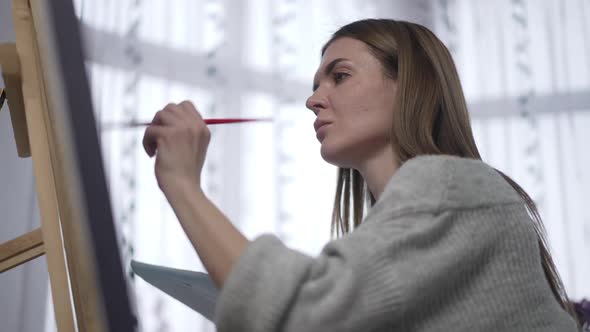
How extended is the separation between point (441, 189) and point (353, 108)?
308 mm

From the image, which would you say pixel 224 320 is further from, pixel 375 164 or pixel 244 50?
pixel 244 50

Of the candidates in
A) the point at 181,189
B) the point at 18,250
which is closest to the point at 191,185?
the point at 181,189

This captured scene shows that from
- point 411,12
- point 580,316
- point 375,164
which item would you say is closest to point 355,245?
point 375,164

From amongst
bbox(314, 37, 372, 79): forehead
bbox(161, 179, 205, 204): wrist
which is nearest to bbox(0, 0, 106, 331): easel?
bbox(161, 179, 205, 204): wrist

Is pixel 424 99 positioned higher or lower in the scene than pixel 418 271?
higher

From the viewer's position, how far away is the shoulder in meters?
0.59

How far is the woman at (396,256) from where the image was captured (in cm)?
50

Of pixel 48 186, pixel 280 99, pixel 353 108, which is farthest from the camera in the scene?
pixel 280 99

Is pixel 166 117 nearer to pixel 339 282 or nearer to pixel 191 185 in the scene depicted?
pixel 191 185

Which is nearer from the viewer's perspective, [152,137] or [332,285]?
[332,285]

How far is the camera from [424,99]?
2.97 feet

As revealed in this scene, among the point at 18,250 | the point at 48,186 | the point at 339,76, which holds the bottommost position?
the point at 18,250

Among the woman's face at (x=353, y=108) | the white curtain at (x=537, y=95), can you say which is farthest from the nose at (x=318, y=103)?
the white curtain at (x=537, y=95)

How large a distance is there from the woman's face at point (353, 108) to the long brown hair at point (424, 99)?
0.07 ft
